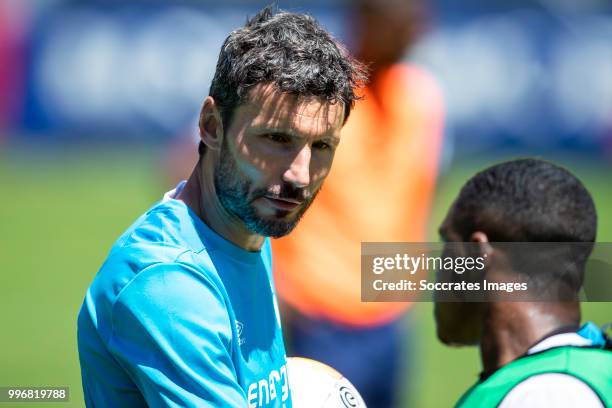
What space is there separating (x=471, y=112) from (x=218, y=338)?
1400 centimetres

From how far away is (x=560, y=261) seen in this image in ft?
9.71

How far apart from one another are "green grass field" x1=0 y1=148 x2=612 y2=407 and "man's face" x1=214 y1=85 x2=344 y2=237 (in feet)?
8.38

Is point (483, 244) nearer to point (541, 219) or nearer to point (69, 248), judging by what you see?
point (541, 219)

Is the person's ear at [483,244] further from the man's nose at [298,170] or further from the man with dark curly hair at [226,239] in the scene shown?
the man's nose at [298,170]

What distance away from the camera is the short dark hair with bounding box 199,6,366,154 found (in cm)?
243

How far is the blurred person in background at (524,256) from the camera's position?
287 cm

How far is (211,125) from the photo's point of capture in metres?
2.58

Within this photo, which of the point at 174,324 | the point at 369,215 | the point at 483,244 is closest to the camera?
the point at 174,324

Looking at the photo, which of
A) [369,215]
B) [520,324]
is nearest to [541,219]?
[520,324]

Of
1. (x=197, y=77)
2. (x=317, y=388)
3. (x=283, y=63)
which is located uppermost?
(x=197, y=77)

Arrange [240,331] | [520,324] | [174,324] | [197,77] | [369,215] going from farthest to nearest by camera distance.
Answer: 1. [197,77]
2. [369,215]
3. [520,324]
4. [240,331]
5. [174,324]

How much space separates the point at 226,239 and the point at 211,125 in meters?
0.31

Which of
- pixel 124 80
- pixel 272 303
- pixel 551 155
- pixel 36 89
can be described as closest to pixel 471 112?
pixel 551 155

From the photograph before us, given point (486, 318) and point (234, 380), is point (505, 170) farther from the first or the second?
point (234, 380)
